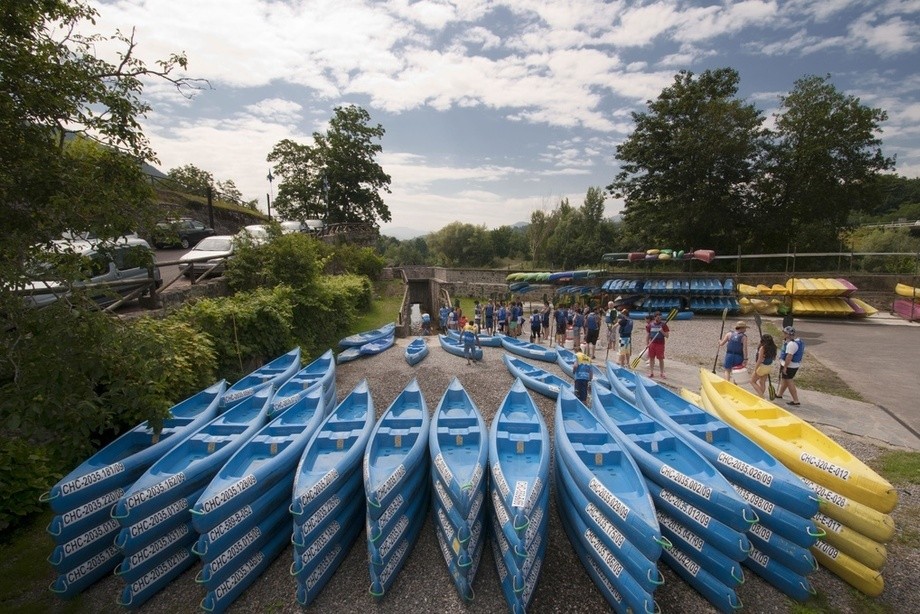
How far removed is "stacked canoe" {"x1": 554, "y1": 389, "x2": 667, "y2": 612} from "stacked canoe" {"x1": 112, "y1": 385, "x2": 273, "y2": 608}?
5.25 meters

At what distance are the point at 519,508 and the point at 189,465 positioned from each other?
190 inches

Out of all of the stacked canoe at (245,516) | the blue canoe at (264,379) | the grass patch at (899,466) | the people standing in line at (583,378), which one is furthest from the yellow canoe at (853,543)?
the blue canoe at (264,379)

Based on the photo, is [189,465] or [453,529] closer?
[453,529]

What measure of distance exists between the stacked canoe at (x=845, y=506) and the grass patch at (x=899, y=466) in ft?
7.13

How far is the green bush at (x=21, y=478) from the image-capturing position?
574 cm

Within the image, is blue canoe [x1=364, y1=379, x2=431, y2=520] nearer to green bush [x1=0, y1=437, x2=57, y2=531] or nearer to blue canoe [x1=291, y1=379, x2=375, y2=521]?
blue canoe [x1=291, y1=379, x2=375, y2=521]

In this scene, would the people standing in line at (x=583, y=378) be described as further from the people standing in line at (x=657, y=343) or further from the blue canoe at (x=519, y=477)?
the people standing in line at (x=657, y=343)

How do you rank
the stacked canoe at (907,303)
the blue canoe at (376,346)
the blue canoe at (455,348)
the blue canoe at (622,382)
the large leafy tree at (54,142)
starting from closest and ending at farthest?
the large leafy tree at (54,142)
the blue canoe at (622,382)
the blue canoe at (455,348)
the blue canoe at (376,346)
the stacked canoe at (907,303)

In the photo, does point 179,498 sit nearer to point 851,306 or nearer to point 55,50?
point 55,50

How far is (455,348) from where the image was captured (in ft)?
50.7

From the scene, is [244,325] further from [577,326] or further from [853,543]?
[853,543]

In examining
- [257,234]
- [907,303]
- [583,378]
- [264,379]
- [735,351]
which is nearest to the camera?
[583,378]

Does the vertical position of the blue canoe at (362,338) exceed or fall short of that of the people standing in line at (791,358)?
it falls short

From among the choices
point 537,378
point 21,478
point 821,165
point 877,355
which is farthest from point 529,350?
point 821,165
